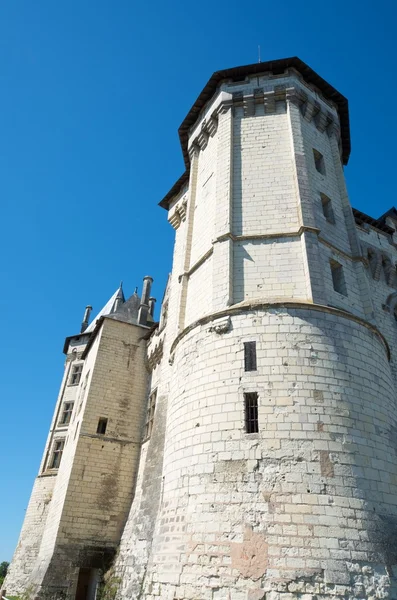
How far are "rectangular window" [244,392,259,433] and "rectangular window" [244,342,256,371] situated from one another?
1.97 ft

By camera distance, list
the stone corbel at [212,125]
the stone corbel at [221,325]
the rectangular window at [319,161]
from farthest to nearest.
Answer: the stone corbel at [212,125]
the rectangular window at [319,161]
the stone corbel at [221,325]

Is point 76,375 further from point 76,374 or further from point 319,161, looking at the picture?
point 319,161

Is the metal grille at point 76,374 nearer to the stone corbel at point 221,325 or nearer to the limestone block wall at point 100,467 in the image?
the limestone block wall at point 100,467

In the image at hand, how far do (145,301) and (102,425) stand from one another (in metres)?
6.61

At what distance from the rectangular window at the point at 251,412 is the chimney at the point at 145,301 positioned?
1198 cm

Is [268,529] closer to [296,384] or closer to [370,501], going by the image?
[370,501]

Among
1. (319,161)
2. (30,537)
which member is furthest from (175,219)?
(30,537)

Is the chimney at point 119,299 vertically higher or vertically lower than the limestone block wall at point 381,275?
higher

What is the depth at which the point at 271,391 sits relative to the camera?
8438mm

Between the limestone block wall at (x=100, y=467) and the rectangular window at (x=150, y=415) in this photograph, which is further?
the rectangular window at (x=150, y=415)

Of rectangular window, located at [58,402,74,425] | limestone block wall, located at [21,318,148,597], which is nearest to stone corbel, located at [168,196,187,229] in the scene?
limestone block wall, located at [21,318,148,597]

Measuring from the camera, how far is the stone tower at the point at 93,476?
13.7 meters

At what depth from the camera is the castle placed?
7188 millimetres

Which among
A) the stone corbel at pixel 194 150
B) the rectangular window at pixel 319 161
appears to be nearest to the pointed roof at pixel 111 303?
the stone corbel at pixel 194 150
